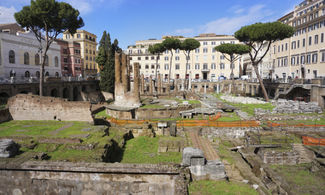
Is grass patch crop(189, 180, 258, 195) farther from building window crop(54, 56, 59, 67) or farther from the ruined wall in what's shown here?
building window crop(54, 56, 59, 67)

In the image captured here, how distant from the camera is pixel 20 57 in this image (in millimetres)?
36031

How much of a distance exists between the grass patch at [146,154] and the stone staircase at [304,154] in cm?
821

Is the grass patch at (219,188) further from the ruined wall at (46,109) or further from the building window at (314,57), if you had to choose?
the building window at (314,57)

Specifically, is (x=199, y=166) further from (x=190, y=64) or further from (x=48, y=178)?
(x=190, y=64)

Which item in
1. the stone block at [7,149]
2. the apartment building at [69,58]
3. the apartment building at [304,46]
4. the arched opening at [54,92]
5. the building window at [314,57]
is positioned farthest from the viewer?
the apartment building at [69,58]

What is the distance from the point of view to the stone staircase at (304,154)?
14.1m

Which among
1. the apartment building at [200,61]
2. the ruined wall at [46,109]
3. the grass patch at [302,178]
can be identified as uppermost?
the apartment building at [200,61]

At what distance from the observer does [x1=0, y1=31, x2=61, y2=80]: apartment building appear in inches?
1289

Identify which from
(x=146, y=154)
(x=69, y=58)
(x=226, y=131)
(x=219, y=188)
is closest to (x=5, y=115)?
(x=146, y=154)

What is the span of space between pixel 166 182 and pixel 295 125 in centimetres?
1761

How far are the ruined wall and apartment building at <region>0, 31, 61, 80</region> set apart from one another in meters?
14.8

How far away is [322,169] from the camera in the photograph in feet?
38.6

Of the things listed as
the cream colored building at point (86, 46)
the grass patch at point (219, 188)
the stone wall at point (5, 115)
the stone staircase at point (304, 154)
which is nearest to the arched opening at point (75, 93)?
the cream colored building at point (86, 46)

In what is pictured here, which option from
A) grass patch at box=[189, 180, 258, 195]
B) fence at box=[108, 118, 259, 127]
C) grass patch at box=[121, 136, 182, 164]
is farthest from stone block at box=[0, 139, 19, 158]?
Answer: fence at box=[108, 118, 259, 127]
